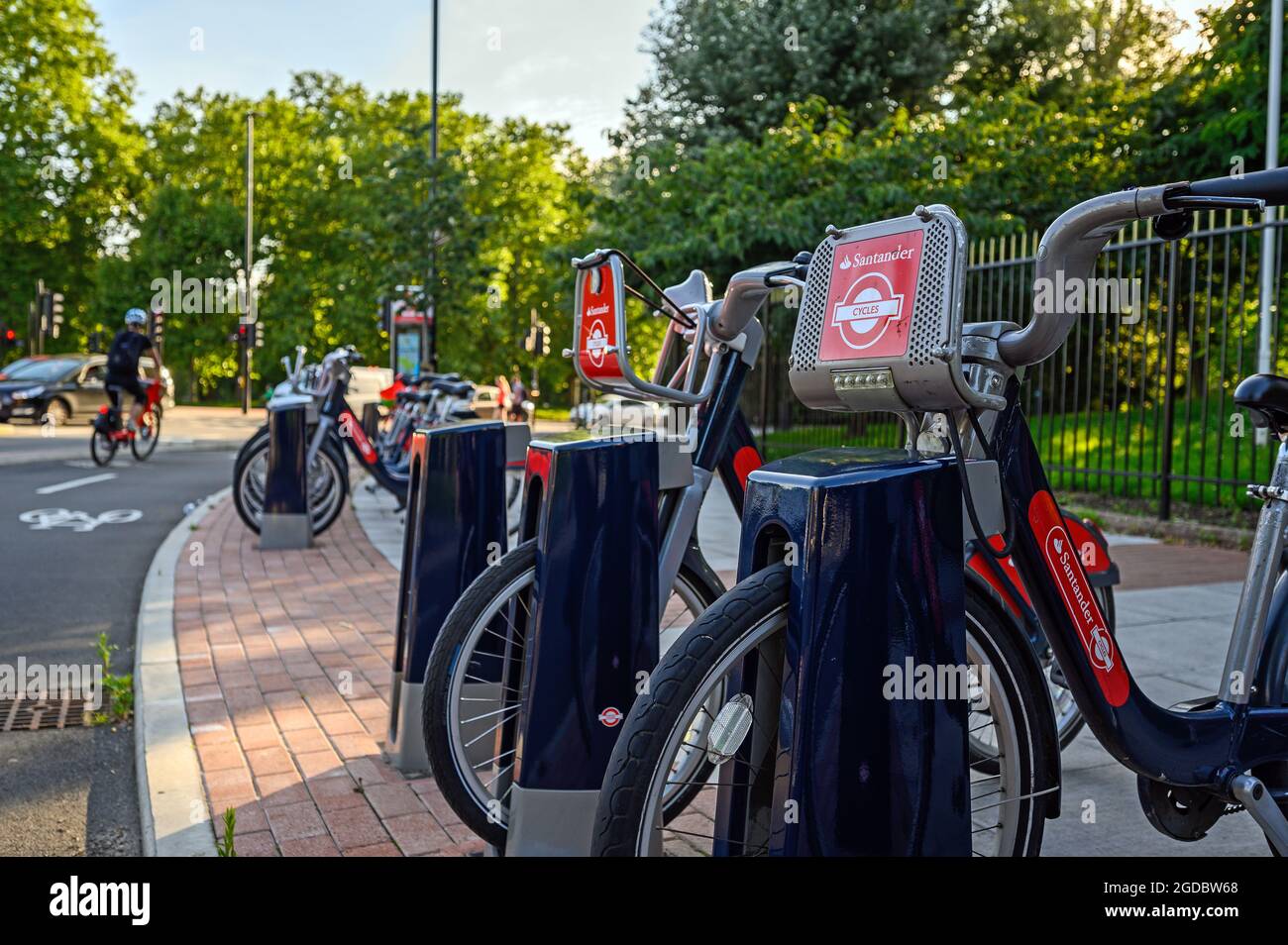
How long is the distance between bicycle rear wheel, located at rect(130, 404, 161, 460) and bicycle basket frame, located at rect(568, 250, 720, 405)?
15.3 metres

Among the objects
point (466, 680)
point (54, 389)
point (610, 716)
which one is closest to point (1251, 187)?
point (610, 716)

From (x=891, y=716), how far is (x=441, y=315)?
47.6 feet

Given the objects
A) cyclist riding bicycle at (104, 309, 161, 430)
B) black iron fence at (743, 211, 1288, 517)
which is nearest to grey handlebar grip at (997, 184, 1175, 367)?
black iron fence at (743, 211, 1288, 517)

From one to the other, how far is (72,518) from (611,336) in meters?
8.95

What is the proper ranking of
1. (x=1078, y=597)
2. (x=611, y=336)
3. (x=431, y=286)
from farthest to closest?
(x=431, y=286)
(x=611, y=336)
(x=1078, y=597)

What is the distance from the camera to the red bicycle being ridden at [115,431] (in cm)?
1627

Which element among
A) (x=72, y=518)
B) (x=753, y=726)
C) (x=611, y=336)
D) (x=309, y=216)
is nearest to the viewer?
(x=753, y=726)

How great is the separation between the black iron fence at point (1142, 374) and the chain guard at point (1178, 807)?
4.58 metres

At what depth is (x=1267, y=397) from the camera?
8.71 feet

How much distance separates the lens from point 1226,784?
102 inches

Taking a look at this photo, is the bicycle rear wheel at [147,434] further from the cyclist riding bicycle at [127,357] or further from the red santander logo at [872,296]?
the red santander logo at [872,296]

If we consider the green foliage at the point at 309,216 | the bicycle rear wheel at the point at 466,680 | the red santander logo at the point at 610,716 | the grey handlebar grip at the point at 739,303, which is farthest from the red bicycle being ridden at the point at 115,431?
the green foliage at the point at 309,216

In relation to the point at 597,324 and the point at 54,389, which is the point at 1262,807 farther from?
the point at 54,389

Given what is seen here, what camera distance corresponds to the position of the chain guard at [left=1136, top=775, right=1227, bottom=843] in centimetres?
265
